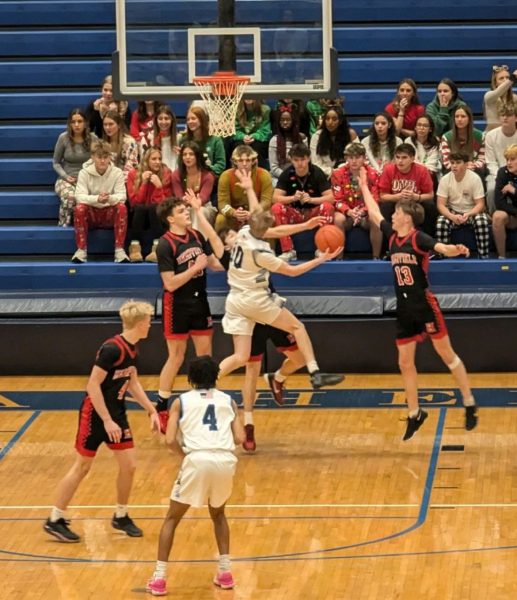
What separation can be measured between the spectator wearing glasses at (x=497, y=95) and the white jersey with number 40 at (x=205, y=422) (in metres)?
7.85

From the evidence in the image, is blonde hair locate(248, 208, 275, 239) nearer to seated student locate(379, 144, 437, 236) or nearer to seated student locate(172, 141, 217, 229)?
seated student locate(172, 141, 217, 229)

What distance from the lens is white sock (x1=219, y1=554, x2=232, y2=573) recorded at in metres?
7.76

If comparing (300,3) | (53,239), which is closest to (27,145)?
(53,239)

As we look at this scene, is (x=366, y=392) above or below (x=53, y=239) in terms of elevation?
below

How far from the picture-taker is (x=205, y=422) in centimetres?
767

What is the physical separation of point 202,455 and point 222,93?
486cm

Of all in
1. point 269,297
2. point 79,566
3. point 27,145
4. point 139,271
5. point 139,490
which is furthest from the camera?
point 27,145

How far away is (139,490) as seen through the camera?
9.80 metres

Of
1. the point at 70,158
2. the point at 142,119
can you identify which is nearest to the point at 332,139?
the point at 142,119

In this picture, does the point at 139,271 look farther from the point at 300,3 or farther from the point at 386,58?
the point at 386,58

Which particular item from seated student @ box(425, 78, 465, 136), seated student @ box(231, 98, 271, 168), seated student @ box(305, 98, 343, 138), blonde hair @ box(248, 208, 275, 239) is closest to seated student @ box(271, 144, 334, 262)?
seated student @ box(231, 98, 271, 168)

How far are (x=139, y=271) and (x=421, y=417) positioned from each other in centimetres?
440

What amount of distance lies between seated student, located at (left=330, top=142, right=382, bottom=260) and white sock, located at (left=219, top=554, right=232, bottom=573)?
266 inches

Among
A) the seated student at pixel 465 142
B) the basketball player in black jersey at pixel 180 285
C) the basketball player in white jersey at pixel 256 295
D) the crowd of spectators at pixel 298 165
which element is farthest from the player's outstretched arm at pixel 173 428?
the seated student at pixel 465 142
